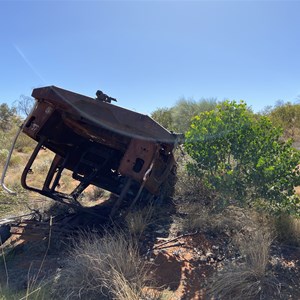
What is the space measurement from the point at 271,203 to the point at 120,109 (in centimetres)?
260

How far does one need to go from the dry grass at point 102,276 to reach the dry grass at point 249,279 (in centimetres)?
86

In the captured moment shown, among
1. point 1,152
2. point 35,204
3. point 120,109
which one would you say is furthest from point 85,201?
point 1,152

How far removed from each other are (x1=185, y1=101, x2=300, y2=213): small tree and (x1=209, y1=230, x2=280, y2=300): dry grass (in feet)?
3.20

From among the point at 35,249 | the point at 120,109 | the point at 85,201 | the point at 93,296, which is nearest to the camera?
the point at 93,296

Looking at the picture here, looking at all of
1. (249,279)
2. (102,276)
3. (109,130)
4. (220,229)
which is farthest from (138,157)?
(249,279)

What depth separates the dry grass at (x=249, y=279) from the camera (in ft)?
11.7

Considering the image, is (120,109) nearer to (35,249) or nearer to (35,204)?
(35,249)

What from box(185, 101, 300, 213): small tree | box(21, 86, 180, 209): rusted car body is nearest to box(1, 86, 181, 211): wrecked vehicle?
box(21, 86, 180, 209): rusted car body

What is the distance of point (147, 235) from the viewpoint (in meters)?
5.23

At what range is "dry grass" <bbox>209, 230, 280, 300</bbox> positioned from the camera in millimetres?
3557

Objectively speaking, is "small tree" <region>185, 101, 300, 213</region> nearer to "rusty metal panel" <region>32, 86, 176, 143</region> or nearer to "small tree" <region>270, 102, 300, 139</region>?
"rusty metal panel" <region>32, 86, 176, 143</region>

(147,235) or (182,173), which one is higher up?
(182,173)

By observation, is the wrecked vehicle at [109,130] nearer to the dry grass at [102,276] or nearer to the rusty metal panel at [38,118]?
the rusty metal panel at [38,118]

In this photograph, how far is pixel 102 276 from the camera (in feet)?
12.2
